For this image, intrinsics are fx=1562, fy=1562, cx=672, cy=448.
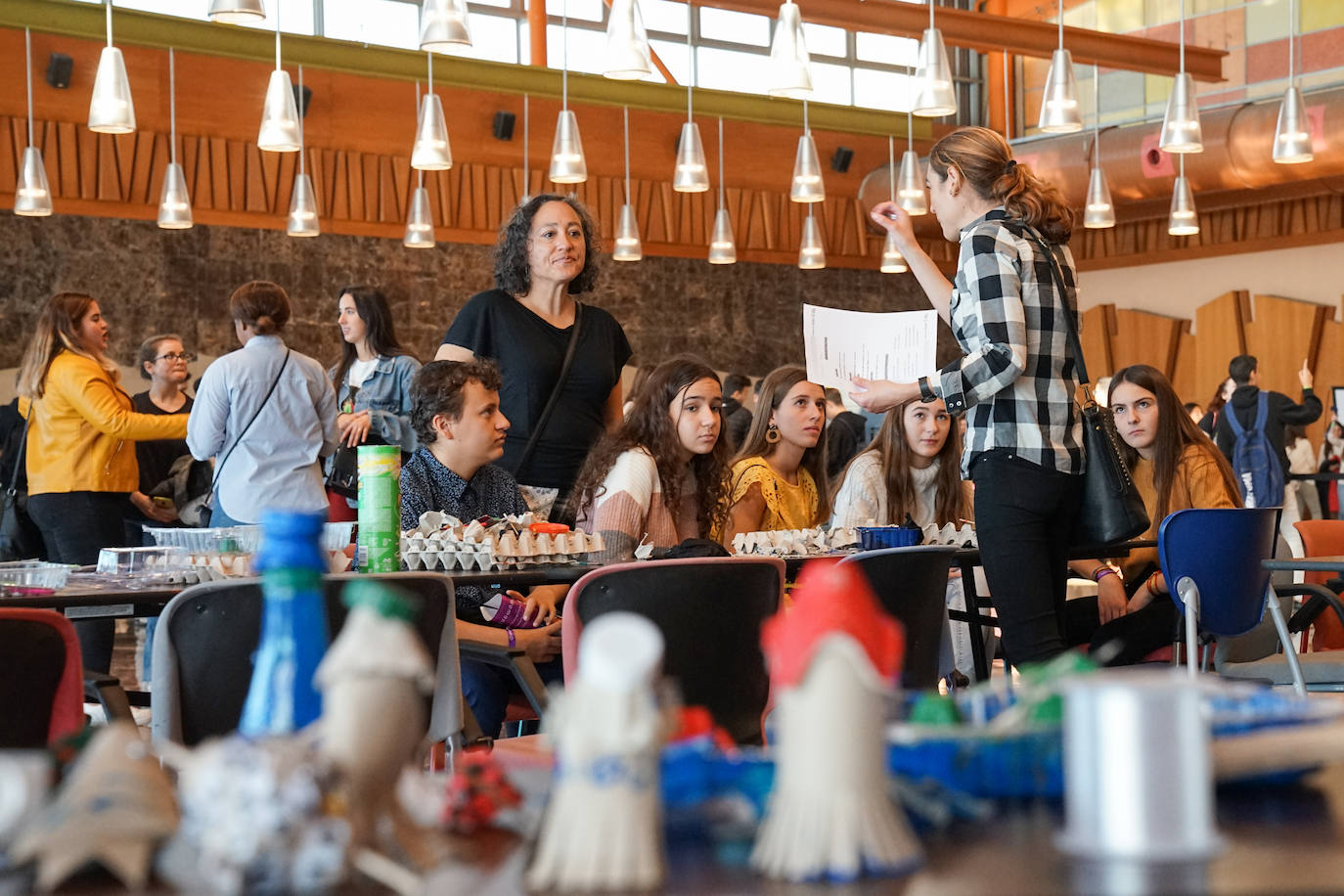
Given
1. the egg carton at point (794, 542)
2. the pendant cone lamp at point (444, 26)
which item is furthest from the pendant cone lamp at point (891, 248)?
the egg carton at point (794, 542)

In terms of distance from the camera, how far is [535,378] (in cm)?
398

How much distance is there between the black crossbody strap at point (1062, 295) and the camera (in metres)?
3.17

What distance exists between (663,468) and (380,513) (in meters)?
1.12

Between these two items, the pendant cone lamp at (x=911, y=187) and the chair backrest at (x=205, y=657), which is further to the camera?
the pendant cone lamp at (x=911, y=187)

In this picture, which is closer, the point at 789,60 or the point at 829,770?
the point at 829,770

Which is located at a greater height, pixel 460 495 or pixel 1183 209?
pixel 1183 209

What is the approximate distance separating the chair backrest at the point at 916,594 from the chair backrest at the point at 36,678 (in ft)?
4.37

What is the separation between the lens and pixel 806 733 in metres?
0.86

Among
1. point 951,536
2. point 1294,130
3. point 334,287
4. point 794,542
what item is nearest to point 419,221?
point 334,287

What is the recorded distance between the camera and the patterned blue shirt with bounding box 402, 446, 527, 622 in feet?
11.3

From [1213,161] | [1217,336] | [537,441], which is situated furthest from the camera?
[1217,336]

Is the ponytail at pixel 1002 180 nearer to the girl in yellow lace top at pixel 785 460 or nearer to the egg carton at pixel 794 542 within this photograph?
the egg carton at pixel 794 542

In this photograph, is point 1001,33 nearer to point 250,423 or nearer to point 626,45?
point 626,45

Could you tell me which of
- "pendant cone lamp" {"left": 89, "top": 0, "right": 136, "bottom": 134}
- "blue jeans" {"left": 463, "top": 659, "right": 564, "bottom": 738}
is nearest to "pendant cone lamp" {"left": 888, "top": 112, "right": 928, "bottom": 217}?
"pendant cone lamp" {"left": 89, "top": 0, "right": 136, "bottom": 134}
